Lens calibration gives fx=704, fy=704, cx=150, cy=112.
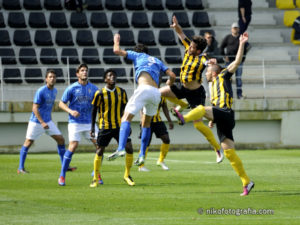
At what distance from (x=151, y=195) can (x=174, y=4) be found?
1899cm

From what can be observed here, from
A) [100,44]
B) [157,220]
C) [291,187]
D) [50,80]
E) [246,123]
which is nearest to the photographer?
[157,220]

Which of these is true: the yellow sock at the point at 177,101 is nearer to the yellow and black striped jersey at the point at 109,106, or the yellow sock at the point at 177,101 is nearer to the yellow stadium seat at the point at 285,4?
the yellow and black striped jersey at the point at 109,106

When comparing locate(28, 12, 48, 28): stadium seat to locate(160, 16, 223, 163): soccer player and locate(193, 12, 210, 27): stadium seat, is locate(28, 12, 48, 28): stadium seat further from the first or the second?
locate(160, 16, 223, 163): soccer player

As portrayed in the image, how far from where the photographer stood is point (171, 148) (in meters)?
23.0

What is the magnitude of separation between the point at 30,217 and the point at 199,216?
6.52 feet

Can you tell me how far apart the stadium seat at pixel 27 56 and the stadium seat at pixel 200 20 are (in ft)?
22.0

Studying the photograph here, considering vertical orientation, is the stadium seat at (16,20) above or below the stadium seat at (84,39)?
above

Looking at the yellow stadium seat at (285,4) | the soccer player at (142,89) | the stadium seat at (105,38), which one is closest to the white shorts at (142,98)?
the soccer player at (142,89)

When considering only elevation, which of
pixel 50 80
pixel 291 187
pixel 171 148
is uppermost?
pixel 50 80

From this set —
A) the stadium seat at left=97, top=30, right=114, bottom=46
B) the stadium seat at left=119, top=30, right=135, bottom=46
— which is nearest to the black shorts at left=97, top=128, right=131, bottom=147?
the stadium seat at left=97, top=30, right=114, bottom=46

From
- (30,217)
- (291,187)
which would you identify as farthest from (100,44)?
(30,217)

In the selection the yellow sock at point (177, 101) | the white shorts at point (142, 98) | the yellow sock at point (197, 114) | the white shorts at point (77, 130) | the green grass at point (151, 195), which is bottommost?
the green grass at point (151, 195)

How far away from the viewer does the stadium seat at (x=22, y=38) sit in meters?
25.9

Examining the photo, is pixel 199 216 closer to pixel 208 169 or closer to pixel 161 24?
pixel 208 169
